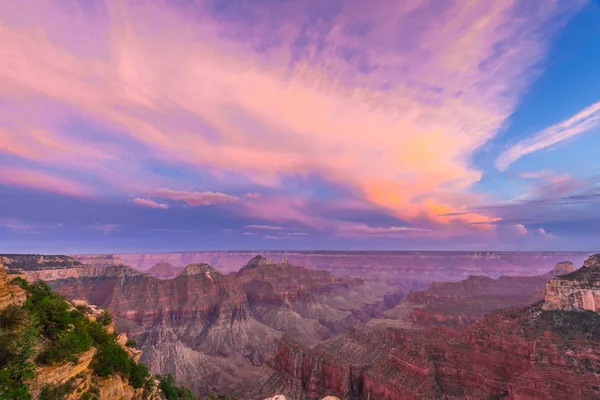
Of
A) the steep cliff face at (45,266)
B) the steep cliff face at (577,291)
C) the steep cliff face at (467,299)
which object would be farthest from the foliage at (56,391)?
the steep cliff face at (467,299)

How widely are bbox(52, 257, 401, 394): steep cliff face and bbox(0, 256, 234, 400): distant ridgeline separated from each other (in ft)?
164

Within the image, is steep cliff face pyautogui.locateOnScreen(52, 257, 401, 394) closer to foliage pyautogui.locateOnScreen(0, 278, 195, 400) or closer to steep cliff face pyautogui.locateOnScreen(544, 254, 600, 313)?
foliage pyautogui.locateOnScreen(0, 278, 195, 400)

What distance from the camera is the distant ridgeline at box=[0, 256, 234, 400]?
14.8m

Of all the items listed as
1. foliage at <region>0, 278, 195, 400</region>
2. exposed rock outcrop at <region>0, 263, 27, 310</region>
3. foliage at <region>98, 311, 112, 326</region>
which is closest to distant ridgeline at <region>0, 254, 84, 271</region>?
foliage at <region>98, 311, 112, 326</region>

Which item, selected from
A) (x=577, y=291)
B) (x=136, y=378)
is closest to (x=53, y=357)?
(x=136, y=378)

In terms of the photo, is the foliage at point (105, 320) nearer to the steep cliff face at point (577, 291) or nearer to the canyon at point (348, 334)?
the canyon at point (348, 334)

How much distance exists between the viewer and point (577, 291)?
2014 inches

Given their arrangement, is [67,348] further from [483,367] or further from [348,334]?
[348,334]

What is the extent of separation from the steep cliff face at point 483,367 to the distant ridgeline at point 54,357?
126 ft

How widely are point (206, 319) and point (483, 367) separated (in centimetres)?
10289

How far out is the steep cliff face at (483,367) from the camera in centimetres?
3991

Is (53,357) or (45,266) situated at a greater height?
(53,357)

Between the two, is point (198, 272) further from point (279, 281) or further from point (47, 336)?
point (47, 336)

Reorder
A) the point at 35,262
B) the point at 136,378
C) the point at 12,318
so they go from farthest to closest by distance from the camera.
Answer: the point at 35,262, the point at 136,378, the point at 12,318
